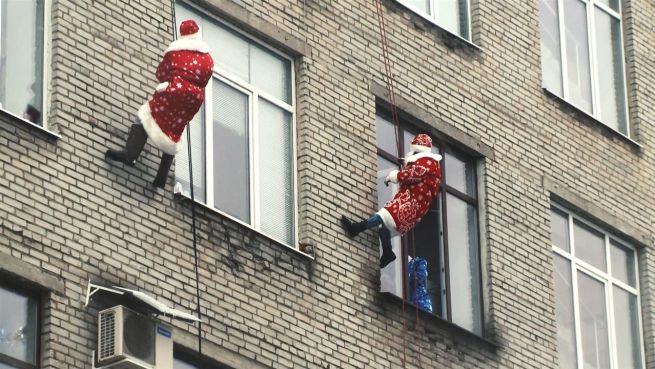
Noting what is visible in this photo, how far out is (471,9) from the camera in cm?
2802

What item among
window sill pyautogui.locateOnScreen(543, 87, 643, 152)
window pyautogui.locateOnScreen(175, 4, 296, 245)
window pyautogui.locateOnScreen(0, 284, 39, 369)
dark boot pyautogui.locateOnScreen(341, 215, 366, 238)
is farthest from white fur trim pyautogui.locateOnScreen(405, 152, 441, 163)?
window pyautogui.locateOnScreen(0, 284, 39, 369)

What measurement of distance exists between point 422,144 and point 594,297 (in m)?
4.27

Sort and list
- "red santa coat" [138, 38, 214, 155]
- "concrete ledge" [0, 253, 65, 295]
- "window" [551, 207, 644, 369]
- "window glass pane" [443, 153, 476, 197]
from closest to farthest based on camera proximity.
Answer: "concrete ledge" [0, 253, 65, 295] < "red santa coat" [138, 38, 214, 155] < "window glass pane" [443, 153, 476, 197] < "window" [551, 207, 644, 369]

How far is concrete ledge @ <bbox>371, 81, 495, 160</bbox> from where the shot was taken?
25.8 m

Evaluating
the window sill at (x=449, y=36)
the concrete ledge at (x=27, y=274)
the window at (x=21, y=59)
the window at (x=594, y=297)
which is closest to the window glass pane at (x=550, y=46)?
the window sill at (x=449, y=36)

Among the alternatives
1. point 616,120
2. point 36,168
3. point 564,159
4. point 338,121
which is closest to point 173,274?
point 36,168

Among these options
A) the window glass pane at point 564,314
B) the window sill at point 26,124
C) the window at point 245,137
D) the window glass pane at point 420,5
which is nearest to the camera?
the window sill at point 26,124

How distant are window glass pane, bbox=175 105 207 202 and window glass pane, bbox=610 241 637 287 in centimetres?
715

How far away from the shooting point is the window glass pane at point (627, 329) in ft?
93.5

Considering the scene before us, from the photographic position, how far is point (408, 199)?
81.4 feet

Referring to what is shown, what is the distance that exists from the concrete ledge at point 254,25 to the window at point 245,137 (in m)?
0.11

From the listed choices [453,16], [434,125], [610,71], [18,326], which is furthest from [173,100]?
[610,71]

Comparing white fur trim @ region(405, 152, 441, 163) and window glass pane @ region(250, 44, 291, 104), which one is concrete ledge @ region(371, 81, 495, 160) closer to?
white fur trim @ region(405, 152, 441, 163)

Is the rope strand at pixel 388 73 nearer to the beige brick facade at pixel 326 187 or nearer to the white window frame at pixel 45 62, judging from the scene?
the beige brick facade at pixel 326 187
